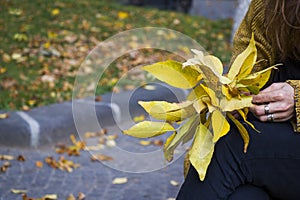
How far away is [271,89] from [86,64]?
3286 mm

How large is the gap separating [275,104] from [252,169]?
0.23m

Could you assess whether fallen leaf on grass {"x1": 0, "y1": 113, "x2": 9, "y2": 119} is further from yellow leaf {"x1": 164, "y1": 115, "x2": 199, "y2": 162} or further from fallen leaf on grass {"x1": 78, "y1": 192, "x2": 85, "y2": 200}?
yellow leaf {"x1": 164, "y1": 115, "x2": 199, "y2": 162}

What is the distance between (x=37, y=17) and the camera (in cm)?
655

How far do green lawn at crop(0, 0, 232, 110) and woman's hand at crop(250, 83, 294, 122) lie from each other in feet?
8.91

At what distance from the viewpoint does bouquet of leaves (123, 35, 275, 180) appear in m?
1.72

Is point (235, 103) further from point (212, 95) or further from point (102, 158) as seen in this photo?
point (102, 158)

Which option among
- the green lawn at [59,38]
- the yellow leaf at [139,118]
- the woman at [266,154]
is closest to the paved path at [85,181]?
the green lawn at [59,38]

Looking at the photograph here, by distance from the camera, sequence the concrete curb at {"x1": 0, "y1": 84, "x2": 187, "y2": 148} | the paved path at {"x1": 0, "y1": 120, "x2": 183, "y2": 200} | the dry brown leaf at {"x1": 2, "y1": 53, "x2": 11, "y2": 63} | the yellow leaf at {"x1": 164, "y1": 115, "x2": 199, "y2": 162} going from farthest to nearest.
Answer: the dry brown leaf at {"x1": 2, "y1": 53, "x2": 11, "y2": 63} → the concrete curb at {"x1": 0, "y1": 84, "x2": 187, "y2": 148} → the paved path at {"x1": 0, "y1": 120, "x2": 183, "y2": 200} → the yellow leaf at {"x1": 164, "y1": 115, "x2": 199, "y2": 162}

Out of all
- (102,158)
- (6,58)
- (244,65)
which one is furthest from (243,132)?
(6,58)

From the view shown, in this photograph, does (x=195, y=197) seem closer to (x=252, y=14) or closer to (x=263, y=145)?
(x=263, y=145)

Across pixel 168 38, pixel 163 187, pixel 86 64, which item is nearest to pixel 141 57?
pixel 168 38

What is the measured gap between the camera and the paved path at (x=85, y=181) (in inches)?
129

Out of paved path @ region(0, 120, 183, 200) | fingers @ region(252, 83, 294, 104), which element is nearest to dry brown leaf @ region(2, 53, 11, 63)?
paved path @ region(0, 120, 183, 200)

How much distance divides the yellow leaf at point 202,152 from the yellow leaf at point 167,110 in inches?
3.0
